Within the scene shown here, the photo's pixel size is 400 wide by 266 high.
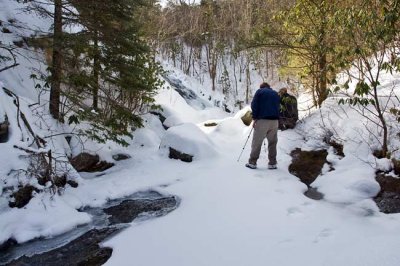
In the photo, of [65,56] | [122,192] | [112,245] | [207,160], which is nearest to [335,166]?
[207,160]

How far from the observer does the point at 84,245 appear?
15.8 ft

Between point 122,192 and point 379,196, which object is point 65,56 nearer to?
point 122,192

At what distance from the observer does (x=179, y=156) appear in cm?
920

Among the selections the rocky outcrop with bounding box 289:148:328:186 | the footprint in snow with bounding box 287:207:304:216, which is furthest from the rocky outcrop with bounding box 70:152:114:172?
the footprint in snow with bounding box 287:207:304:216

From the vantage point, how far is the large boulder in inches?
358

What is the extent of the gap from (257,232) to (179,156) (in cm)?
502

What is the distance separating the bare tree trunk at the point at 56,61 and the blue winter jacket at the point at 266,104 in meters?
4.05

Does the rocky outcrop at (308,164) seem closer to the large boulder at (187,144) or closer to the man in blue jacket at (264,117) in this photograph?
the man in blue jacket at (264,117)

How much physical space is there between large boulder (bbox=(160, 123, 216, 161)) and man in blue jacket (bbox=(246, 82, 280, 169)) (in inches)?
71.5

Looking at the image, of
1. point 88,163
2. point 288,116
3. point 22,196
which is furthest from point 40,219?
point 288,116

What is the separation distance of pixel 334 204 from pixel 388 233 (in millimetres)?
1529

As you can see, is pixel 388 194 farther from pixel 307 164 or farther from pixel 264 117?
pixel 264 117

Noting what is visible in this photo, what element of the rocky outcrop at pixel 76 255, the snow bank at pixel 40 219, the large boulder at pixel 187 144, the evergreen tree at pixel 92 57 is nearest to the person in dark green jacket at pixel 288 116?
the large boulder at pixel 187 144

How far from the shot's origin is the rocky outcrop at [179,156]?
9.03 m
